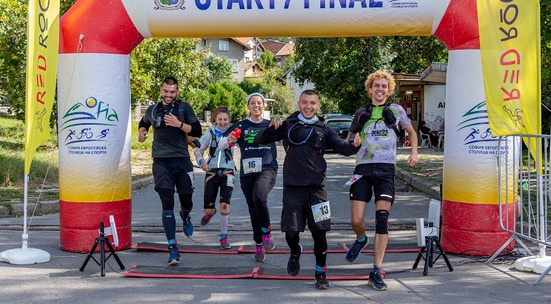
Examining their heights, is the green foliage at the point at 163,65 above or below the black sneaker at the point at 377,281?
above

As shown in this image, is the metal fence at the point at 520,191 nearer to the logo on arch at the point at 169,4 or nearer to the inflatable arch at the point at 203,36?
the inflatable arch at the point at 203,36

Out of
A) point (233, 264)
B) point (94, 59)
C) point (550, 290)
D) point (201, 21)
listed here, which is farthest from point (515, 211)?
point (94, 59)

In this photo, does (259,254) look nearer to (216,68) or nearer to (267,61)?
(216,68)

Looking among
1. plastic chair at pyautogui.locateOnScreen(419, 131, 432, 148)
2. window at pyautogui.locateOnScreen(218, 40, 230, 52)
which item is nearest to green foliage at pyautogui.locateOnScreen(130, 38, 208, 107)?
plastic chair at pyautogui.locateOnScreen(419, 131, 432, 148)

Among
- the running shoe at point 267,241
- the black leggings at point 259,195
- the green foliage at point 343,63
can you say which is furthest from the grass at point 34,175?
the green foliage at point 343,63

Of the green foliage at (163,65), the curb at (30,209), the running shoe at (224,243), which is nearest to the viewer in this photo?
the running shoe at (224,243)

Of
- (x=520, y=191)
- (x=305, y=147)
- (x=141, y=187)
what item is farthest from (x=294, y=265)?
(x=141, y=187)

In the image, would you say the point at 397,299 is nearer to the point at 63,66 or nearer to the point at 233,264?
the point at 233,264

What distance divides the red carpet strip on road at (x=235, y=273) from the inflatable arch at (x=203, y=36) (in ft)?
4.30

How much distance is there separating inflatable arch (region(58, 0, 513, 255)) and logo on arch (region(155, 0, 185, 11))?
1 cm

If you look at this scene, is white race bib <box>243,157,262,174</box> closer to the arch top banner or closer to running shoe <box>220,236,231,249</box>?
running shoe <box>220,236,231,249</box>

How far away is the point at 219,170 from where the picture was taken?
356 inches

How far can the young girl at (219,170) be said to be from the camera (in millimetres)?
8984

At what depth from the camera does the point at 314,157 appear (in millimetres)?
7012
